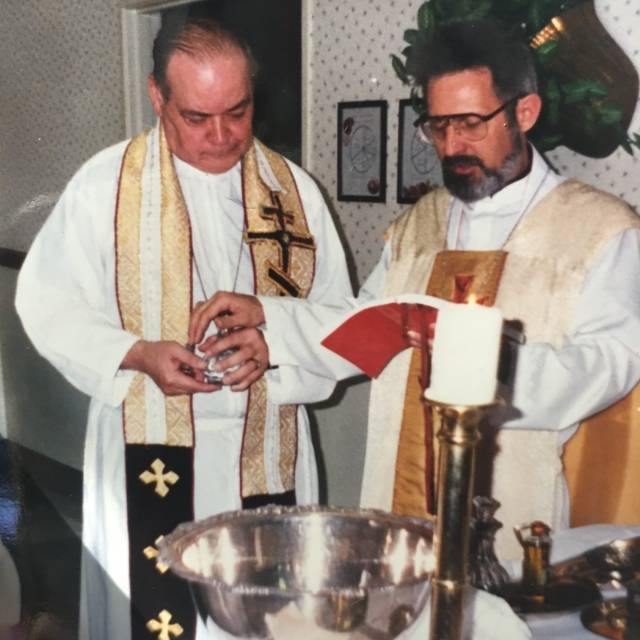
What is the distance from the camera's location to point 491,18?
1.40 meters

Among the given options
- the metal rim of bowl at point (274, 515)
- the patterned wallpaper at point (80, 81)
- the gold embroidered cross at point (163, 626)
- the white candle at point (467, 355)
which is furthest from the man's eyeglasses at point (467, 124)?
the gold embroidered cross at point (163, 626)

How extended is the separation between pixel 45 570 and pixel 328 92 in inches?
44.8

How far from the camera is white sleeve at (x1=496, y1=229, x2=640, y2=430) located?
134 centimetres

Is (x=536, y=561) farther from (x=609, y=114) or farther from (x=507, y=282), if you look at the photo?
(x=609, y=114)

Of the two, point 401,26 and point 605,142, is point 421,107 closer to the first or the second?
point 401,26

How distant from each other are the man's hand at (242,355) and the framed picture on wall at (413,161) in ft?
1.45

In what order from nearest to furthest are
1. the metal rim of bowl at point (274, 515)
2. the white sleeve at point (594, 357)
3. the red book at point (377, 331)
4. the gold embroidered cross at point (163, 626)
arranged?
the metal rim of bowl at point (274, 515) → the red book at point (377, 331) → the white sleeve at point (594, 357) → the gold embroidered cross at point (163, 626)

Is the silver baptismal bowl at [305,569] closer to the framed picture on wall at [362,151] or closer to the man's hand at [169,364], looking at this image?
the man's hand at [169,364]

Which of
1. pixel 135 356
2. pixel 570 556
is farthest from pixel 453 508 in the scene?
pixel 135 356

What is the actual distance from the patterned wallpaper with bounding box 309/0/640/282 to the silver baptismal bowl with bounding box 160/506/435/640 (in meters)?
0.88

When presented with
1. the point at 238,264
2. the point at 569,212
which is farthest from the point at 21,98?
the point at 569,212

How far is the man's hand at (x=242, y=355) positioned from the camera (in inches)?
61.1

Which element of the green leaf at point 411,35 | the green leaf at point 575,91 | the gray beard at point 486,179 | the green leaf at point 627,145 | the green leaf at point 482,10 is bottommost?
the gray beard at point 486,179

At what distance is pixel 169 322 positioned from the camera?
1.59 m
